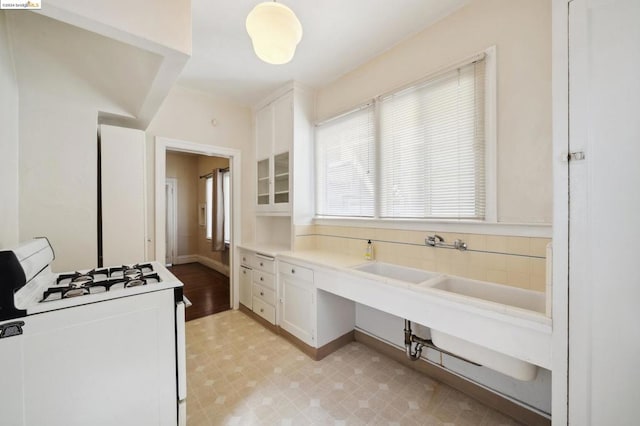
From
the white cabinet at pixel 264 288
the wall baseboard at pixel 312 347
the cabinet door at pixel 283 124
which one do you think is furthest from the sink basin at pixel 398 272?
the cabinet door at pixel 283 124

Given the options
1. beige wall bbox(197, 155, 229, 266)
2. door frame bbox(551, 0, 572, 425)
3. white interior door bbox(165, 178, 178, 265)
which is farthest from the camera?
white interior door bbox(165, 178, 178, 265)

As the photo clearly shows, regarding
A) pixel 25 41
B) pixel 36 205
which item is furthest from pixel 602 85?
pixel 36 205

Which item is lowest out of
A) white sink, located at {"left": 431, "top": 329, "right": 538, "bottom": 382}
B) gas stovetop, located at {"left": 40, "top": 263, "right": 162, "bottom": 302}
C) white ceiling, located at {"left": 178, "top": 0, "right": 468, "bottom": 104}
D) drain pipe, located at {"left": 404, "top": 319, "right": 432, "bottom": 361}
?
drain pipe, located at {"left": 404, "top": 319, "right": 432, "bottom": 361}

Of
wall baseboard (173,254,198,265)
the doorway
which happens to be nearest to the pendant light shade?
the doorway

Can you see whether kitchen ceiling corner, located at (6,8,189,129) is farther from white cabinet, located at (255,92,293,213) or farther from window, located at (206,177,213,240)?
window, located at (206,177,213,240)

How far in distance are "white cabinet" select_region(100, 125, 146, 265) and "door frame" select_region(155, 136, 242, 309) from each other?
0.70m

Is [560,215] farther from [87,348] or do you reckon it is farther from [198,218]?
[198,218]

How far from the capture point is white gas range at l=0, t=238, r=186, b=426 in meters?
0.87

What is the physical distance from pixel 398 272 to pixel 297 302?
101 centimetres

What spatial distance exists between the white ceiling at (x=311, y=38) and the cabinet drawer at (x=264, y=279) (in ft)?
7.36

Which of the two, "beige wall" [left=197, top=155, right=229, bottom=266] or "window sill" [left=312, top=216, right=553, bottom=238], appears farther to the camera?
"beige wall" [left=197, top=155, right=229, bottom=266]

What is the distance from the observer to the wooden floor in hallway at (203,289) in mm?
3334

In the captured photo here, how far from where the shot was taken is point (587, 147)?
0.95 metres

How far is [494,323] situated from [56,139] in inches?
115
